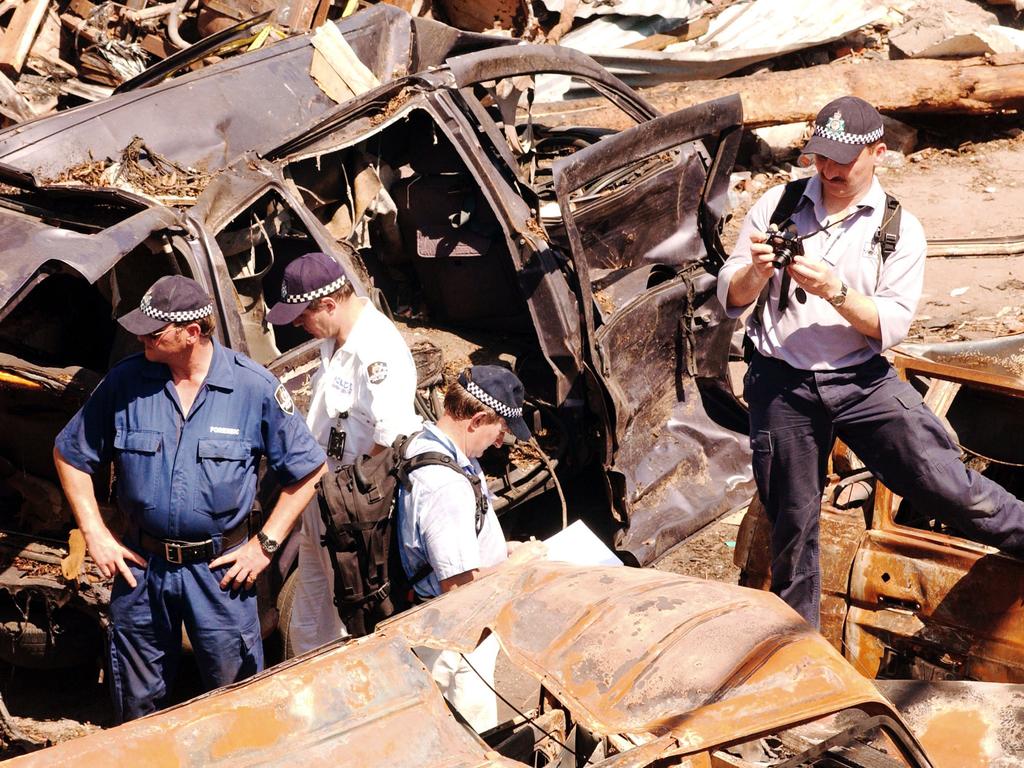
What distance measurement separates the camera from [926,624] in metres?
3.97

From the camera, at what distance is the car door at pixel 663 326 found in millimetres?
5133

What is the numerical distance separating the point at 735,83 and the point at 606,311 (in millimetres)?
5049

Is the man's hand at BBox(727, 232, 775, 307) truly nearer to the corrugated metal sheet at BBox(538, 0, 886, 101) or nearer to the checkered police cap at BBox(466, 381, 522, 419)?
the checkered police cap at BBox(466, 381, 522, 419)

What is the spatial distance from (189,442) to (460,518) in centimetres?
91

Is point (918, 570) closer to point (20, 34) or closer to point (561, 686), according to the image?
point (561, 686)

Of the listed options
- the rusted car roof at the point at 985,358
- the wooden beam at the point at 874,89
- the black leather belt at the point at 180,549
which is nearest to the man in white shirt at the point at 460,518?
the black leather belt at the point at 180,549

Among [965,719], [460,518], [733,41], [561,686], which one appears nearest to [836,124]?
[460,518]

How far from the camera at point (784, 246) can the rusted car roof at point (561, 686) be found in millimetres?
1198

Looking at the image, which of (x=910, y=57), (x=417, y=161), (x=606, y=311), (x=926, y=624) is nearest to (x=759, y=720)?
(x=926, y=624)

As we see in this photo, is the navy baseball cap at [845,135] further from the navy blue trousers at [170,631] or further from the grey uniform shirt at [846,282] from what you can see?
the navy blue trousers at [170,631]

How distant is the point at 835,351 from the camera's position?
13.2 feet

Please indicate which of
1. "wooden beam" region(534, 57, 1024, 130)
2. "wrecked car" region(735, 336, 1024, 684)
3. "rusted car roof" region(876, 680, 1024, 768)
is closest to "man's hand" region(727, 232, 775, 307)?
"wrecked car" region(735, 336, 1024, 684)

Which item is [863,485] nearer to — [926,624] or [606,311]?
[926,624]

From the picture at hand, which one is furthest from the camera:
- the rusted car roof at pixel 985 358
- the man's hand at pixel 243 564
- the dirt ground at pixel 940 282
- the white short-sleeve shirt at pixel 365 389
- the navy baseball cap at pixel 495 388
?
the dirt ground at pixel 940 282
